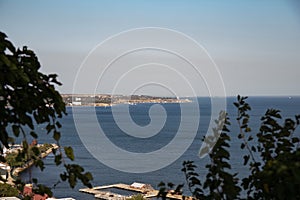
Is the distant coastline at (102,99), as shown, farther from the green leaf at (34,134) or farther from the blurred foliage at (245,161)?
the blurred foliage at (245,161)

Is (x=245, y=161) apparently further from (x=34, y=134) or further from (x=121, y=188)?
(x=121, y=188)

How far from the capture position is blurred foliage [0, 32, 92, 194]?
2.77 feet

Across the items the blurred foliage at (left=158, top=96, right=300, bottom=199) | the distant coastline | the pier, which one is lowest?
the pier

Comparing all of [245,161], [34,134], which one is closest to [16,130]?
[34,134]

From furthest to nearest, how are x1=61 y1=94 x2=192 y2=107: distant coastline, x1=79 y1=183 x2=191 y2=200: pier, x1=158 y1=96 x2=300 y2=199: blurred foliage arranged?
1. x1=79 y1=183 x2=191 y2=200: pier
2. x1=61 y1=94 x2=192 y2=107: distant coastline
3. x1=158 y1=96 x2=300 y2=199: blurred foliage

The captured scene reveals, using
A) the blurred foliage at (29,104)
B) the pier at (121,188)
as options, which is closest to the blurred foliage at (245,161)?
the blurred foliage at (29,104)

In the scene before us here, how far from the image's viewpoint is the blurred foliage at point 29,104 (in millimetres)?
844

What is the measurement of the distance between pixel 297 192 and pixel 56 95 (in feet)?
1.67

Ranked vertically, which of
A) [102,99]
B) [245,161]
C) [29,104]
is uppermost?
[102,99]

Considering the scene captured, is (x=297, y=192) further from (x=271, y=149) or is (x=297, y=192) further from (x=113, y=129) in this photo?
(x=113, y=129)

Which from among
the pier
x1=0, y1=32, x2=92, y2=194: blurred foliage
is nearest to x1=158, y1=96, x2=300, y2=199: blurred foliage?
x1=0, y1=32, x2=92, y2=194: blurred foliage

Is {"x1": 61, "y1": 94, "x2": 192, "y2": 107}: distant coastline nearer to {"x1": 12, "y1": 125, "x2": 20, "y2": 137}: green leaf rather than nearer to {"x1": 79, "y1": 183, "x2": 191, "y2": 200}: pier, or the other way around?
{"x1": 12, "y1": 125, "x2": 20, "y2": 137}: green leaf

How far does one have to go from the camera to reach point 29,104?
33.2 inches

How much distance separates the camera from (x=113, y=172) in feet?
80.3
